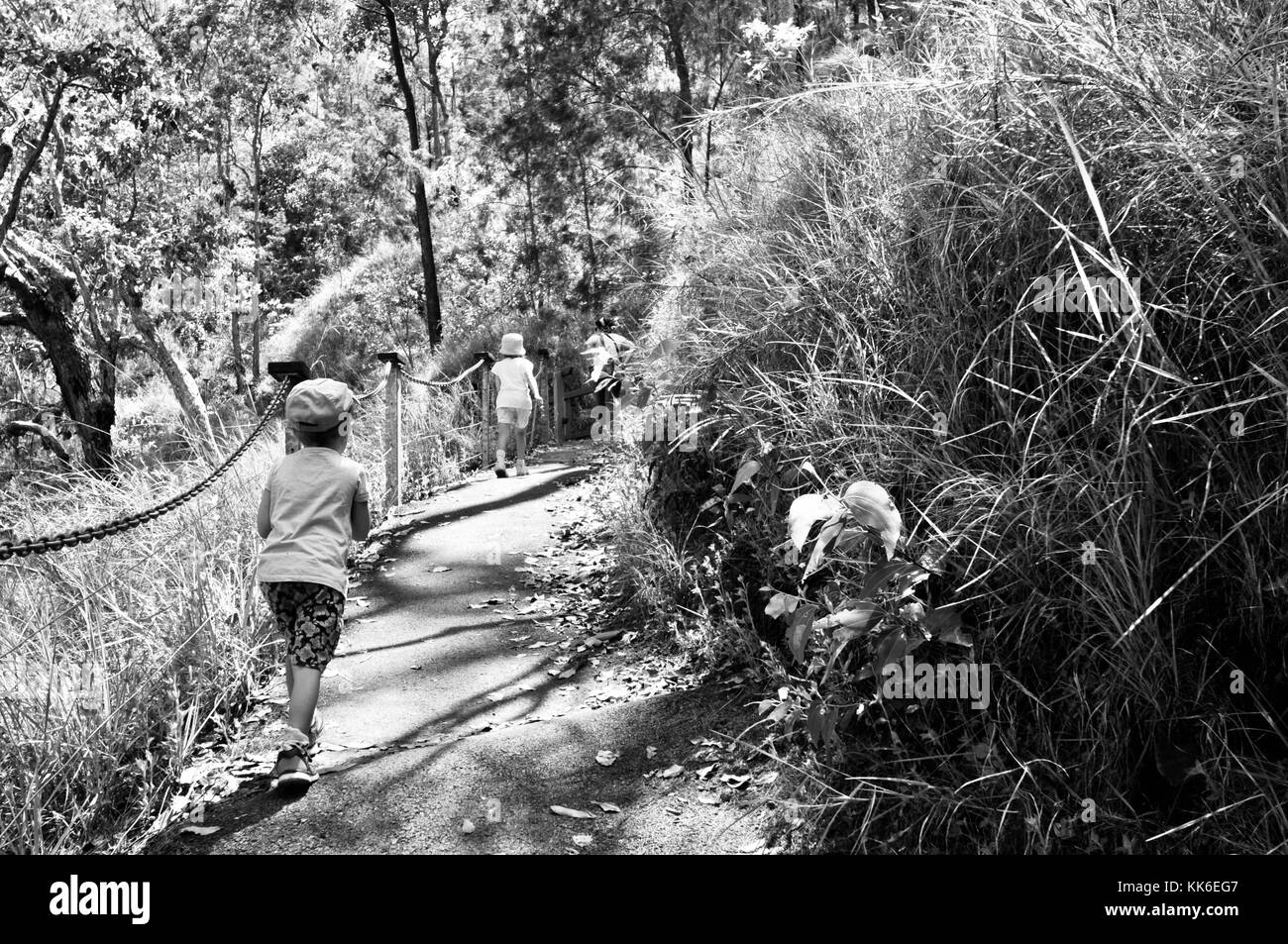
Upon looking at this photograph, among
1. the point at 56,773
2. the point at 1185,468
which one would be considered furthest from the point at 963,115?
the point at 56,773

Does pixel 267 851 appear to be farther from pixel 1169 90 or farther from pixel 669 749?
pixel 1169 90

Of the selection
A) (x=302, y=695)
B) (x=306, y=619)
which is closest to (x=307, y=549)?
(x=306, y=619)

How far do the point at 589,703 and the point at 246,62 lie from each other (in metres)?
21.2

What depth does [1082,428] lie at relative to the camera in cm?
345

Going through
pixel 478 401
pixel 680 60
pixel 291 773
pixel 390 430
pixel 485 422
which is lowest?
pixel 291 773

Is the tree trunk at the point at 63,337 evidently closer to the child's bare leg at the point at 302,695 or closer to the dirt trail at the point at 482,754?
the dirt trail at the point at 482,754

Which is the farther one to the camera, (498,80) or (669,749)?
(498,80)

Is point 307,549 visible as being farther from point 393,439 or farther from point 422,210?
point 422,210

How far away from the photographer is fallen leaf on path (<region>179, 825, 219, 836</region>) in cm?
394

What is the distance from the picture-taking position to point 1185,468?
3.39 metres

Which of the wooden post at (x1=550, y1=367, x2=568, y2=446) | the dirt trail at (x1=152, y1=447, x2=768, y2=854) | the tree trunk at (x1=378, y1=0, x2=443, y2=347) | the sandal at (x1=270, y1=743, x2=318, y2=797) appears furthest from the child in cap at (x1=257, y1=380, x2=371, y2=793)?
the tree trunk at (x1=378, y1=0, x2=443, y2=347)

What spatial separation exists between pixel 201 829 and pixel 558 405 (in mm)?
13514

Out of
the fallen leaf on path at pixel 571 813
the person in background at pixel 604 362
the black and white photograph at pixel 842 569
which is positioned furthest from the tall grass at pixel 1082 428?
the person in background at pixel 604 362

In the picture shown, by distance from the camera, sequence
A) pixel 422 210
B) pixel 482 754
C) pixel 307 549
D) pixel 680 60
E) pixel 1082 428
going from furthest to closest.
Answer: pixel 422 210 → pixel 680 60 → pixel 482 754 → pixel 307 549 → pixel 1082 428
